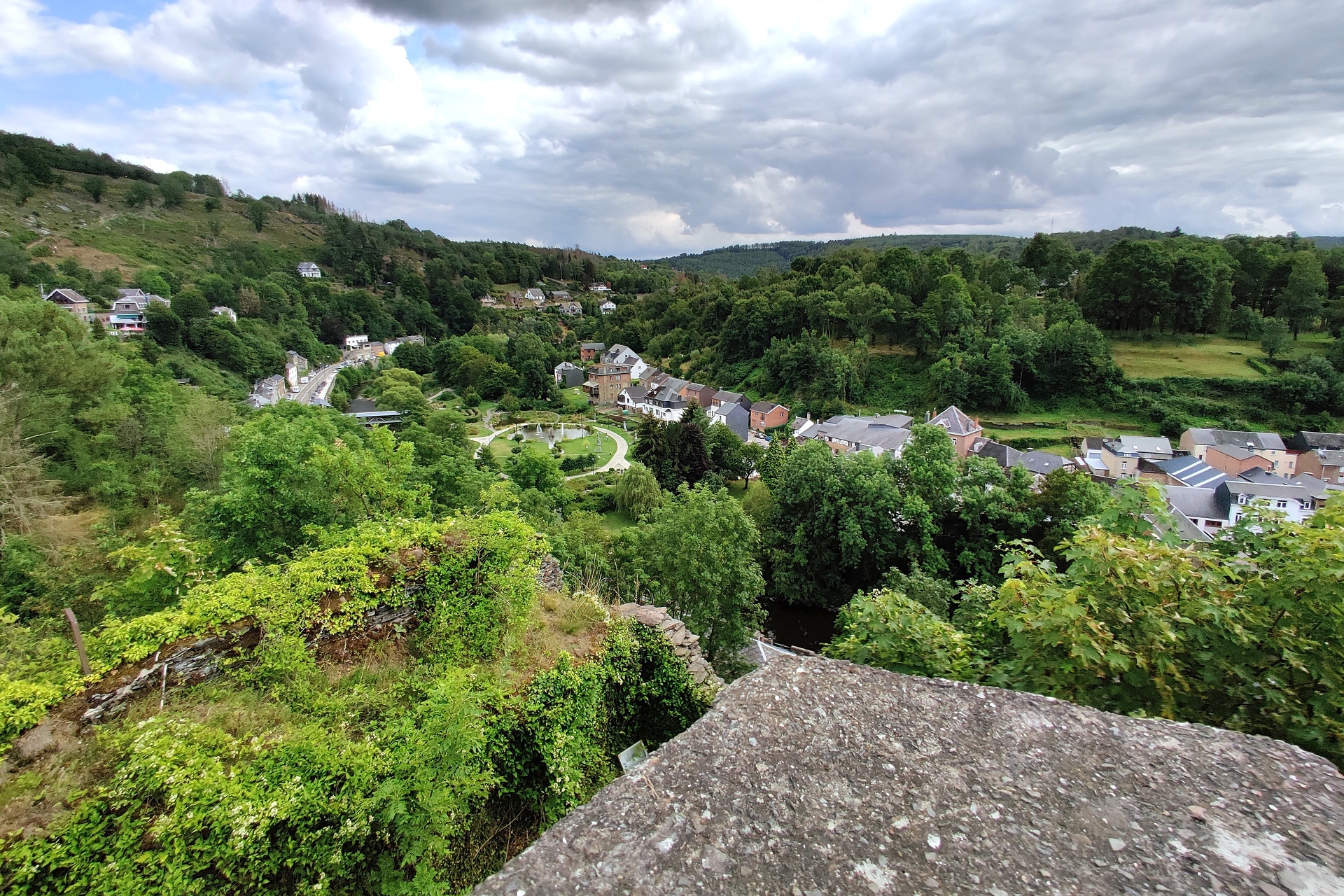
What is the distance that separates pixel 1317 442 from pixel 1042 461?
1774 centimetres

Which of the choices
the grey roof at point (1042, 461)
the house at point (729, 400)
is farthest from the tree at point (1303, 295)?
the house at point (729, 400)

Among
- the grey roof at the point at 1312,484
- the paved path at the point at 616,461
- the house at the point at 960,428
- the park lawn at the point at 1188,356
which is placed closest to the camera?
the grey roof at the point at 1312,484

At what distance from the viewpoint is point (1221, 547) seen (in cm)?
483

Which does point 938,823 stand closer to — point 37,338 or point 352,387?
point 37,338

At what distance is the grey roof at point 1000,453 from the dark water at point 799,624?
58.1 ft

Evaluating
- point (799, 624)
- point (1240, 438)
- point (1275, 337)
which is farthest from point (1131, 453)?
point (799, 624)

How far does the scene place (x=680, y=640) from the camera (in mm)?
8695

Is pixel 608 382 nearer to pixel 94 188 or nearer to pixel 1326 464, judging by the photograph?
pixel 1326 464

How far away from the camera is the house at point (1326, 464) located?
3077 centimetres

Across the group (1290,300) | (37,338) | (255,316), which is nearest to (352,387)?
(255,316)

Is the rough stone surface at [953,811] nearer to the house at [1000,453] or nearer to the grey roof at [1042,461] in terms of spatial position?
the grey roof at [1042,461]

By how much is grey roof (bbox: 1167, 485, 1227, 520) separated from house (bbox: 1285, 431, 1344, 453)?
12901 mm

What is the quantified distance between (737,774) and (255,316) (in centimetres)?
8119

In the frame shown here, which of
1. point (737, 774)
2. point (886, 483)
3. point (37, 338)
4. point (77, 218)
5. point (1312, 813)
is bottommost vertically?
point (886, 483)
